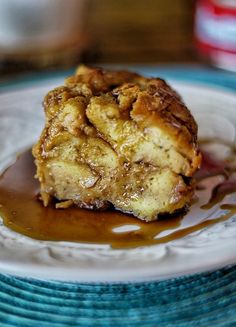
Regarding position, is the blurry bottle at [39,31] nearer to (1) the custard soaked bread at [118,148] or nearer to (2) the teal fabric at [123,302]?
(1) the custard soaked bread at [118,148]

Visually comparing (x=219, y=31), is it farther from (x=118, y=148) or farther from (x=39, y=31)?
(x=118, y=148)

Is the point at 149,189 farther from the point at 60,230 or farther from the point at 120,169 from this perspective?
the point at 60,230

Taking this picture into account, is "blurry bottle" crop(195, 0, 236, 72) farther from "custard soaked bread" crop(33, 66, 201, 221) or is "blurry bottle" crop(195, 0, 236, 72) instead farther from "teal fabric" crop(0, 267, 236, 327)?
"teal fabric" crop(0, 267, 236, 327)

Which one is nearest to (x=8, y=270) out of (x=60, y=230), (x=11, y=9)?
(x=60, y=230)

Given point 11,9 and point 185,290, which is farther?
point 11,9

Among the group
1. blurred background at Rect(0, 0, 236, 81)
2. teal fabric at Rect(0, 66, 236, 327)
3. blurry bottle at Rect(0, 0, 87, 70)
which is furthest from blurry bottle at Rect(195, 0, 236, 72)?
teal fabric at Rect(0, 66, 236, 327)

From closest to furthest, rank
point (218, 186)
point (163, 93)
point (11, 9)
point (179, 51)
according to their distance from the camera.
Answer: point (163, 93)
point (218, 186)
point (11, 9)
point (179, 51)
